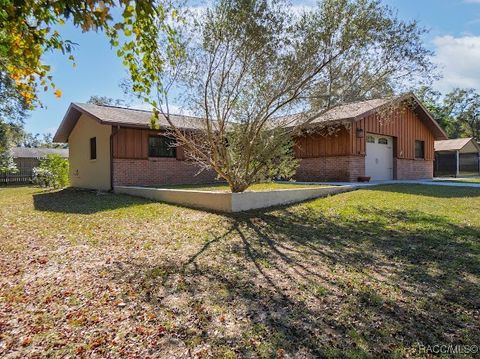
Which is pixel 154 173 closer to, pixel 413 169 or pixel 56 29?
pixel 56 29

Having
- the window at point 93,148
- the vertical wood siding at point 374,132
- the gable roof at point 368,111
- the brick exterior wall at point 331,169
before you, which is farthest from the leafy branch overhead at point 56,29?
the brick exterior wall at point 331,169

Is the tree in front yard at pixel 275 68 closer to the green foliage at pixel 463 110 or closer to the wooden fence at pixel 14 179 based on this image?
the wooden fence at pixel 14 179

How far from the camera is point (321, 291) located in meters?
3.73

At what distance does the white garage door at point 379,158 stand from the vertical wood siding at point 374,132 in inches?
12.9

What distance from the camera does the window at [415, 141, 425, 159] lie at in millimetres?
18312

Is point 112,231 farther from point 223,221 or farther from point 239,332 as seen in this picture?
point 239,332

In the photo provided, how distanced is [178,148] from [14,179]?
69.0 feet

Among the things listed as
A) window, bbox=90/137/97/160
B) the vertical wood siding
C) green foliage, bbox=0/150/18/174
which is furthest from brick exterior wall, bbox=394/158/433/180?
green foliage, bbox=0/150/18/174

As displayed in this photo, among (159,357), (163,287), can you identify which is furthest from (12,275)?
(159,357)

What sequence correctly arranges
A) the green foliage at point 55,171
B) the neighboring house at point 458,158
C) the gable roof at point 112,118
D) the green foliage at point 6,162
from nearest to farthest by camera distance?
the gable roof at point 112,118, the green foliage at point 55,171, the green foliage at point 6,162, the neighboring house at point 458,158

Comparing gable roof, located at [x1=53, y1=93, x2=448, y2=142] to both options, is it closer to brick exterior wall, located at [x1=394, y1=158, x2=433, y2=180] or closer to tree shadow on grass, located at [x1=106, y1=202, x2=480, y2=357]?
brick exterior wall, located at [x1=394, y1=158, x2=433, y2=180]

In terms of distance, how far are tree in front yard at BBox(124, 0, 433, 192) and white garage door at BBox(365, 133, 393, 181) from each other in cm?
740

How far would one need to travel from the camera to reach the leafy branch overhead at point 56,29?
283 cm

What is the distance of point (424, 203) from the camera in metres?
8.73
